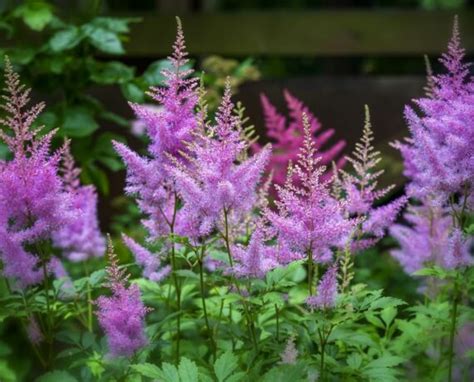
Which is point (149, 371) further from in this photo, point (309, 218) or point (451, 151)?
point (451, 151)

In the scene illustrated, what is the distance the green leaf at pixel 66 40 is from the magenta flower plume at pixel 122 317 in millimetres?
1837

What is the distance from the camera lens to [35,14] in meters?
3.98

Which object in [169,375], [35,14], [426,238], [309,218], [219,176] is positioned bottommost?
[169,375]

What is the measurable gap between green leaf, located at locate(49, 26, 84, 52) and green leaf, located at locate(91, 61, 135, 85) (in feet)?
0.68

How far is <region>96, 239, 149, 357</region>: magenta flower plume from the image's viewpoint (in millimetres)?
2342

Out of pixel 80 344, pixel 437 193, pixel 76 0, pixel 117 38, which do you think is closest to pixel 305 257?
pixel 437 193

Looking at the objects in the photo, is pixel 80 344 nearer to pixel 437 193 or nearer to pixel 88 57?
pixel 437 193

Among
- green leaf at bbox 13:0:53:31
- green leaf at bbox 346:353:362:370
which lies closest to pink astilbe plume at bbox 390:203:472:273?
green leaf at bbox 346:353:362:370

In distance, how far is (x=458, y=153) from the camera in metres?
2.41

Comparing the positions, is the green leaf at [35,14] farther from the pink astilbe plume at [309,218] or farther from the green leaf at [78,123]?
the pink astilbe plume at [309,218]

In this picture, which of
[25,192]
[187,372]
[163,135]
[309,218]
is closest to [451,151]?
[309,218]

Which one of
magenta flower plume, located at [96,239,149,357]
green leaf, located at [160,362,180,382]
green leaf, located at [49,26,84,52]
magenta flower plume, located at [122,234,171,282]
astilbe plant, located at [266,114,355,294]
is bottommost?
green leaf, located at [160,362,180,382]

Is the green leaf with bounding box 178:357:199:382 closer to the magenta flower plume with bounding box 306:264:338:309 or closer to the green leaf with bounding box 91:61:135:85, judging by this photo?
the magenta flower plume with bounding box 306:264:338:309

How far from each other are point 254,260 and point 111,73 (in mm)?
2006
